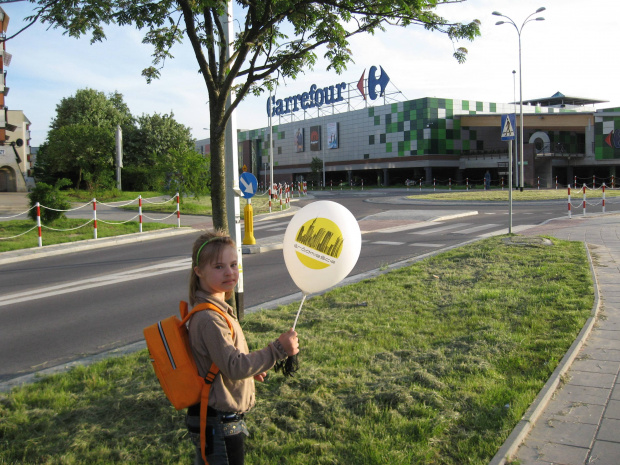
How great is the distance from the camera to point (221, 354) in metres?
2.20

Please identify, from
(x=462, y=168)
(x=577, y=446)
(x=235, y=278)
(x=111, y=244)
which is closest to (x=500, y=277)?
(x=577, y=446)

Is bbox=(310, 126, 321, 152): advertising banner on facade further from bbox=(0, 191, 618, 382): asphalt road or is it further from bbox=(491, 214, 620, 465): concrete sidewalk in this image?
bbox=(491, 214, 620, 465): concrete sidewalk

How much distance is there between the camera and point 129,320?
23.4ft

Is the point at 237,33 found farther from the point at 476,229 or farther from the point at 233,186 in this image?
the point at 476,229

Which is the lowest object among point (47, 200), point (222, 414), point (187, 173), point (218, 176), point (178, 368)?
point (222, 414)

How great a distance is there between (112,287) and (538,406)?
7.59 metres

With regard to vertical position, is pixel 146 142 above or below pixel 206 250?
above

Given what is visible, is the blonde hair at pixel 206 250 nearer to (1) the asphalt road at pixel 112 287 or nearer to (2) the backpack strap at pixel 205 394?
(2) the backpack strap at pixel 205 394

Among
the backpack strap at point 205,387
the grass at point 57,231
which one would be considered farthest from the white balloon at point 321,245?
the grass at point 57,231

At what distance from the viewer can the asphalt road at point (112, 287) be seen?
20.2ft

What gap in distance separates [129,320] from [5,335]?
56.5 inches

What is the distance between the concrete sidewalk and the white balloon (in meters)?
1.41

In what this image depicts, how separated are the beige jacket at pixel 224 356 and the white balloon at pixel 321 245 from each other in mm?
746

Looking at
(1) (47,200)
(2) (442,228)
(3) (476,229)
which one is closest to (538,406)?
(3) (476,229)
